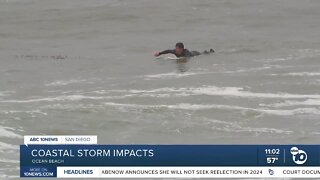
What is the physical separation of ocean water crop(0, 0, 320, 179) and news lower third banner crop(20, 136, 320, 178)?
89 centimetres

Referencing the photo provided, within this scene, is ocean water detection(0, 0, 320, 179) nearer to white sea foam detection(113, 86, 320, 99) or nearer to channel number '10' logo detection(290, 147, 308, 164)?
white sea foam detection(113, 86, 320, 99)

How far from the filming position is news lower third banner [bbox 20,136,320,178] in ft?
31.1

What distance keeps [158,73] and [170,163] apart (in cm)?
927

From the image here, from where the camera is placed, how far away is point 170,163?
9.46 m

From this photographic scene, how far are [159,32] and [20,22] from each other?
17.4 ft

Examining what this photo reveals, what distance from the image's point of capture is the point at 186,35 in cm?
2462

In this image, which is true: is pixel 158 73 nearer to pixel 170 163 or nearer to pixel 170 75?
pixel 170 75

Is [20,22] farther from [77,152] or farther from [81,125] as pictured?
[77,152]

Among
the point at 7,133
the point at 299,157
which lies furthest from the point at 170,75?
the point at 299,157

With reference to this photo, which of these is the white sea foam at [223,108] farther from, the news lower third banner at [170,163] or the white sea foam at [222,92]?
the news lower third banner at [170,163]

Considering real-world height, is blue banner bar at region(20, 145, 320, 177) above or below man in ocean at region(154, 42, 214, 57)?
below

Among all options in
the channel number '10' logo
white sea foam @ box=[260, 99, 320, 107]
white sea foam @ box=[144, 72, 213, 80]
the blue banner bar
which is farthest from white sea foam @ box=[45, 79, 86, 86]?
the channel number '10' logo

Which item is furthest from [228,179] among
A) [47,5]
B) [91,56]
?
[47,5]

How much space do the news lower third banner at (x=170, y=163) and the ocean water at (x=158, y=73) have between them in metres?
0.89
